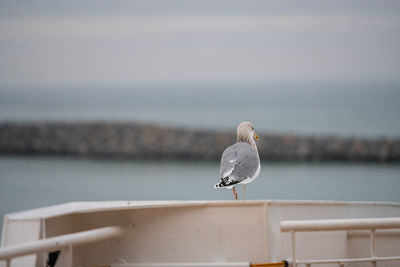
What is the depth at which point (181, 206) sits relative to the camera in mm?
1716

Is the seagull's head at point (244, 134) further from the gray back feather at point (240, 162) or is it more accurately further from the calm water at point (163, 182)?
the calm water at point (163, 182)

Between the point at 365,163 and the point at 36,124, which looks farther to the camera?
the point at 36,124

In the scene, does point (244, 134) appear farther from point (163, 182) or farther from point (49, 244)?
point (163, 182)

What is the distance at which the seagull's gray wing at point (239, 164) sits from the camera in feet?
5.93

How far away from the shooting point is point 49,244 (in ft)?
3.32

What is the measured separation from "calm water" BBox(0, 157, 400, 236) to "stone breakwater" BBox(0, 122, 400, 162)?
361 millimetres

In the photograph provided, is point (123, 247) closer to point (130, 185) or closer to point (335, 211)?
point (335, 211)

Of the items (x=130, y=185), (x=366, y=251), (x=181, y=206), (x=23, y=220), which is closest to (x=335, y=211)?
(x=366, y=251)

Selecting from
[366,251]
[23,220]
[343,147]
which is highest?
[343,147]

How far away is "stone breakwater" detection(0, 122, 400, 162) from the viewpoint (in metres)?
11.0

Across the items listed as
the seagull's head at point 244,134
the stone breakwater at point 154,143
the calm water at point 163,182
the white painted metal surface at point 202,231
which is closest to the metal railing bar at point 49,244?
the white painted metal surface at point 202,231

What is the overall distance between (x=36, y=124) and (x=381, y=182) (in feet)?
24.6

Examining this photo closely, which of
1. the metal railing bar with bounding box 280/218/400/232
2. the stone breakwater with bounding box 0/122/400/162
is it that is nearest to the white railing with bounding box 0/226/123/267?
the metal railing bar with bounding box 280/218/400/232

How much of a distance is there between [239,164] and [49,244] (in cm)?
92
